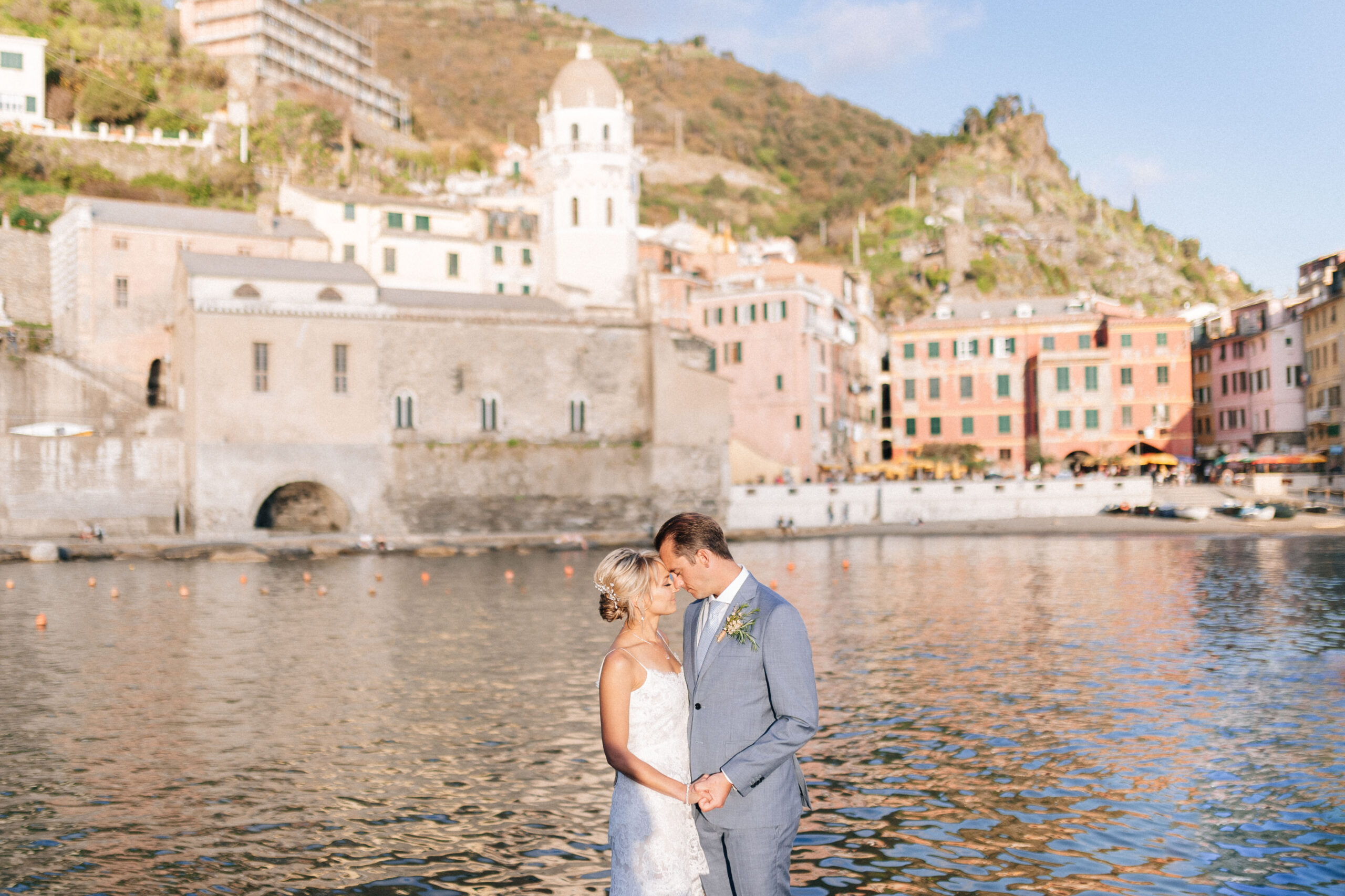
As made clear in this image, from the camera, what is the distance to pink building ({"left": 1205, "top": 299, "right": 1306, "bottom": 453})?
6088 cm

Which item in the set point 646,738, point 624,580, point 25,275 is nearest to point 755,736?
point 646,738

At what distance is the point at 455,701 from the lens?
16.0 m

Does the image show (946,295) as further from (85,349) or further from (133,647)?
(133,647)

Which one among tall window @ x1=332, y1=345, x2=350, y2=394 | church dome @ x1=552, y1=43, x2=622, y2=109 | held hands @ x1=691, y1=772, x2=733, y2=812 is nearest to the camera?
held hands @ x1=691, y1=772, x2=733, y2=812

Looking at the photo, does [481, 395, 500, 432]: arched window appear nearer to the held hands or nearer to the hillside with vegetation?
the hillside with vegetation

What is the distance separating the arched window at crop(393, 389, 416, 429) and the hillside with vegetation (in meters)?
22.6

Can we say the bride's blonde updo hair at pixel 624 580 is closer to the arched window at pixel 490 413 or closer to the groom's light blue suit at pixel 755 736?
the groom's light blue suit at pixel 755 736

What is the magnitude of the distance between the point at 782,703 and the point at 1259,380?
6638 cm

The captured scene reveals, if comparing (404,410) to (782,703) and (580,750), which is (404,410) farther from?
(782,703)

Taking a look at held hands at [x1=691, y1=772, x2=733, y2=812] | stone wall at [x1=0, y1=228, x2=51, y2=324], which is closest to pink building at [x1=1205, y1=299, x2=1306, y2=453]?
stone wall at [x1=0, y1=228, x2=51, y2=324]

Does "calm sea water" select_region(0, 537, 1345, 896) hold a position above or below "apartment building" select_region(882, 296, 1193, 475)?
below

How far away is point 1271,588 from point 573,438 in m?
30.1

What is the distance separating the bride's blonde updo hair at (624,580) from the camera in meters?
4.89

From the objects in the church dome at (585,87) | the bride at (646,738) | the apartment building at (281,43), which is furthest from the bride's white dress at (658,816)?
the apartment building at (281,43)
